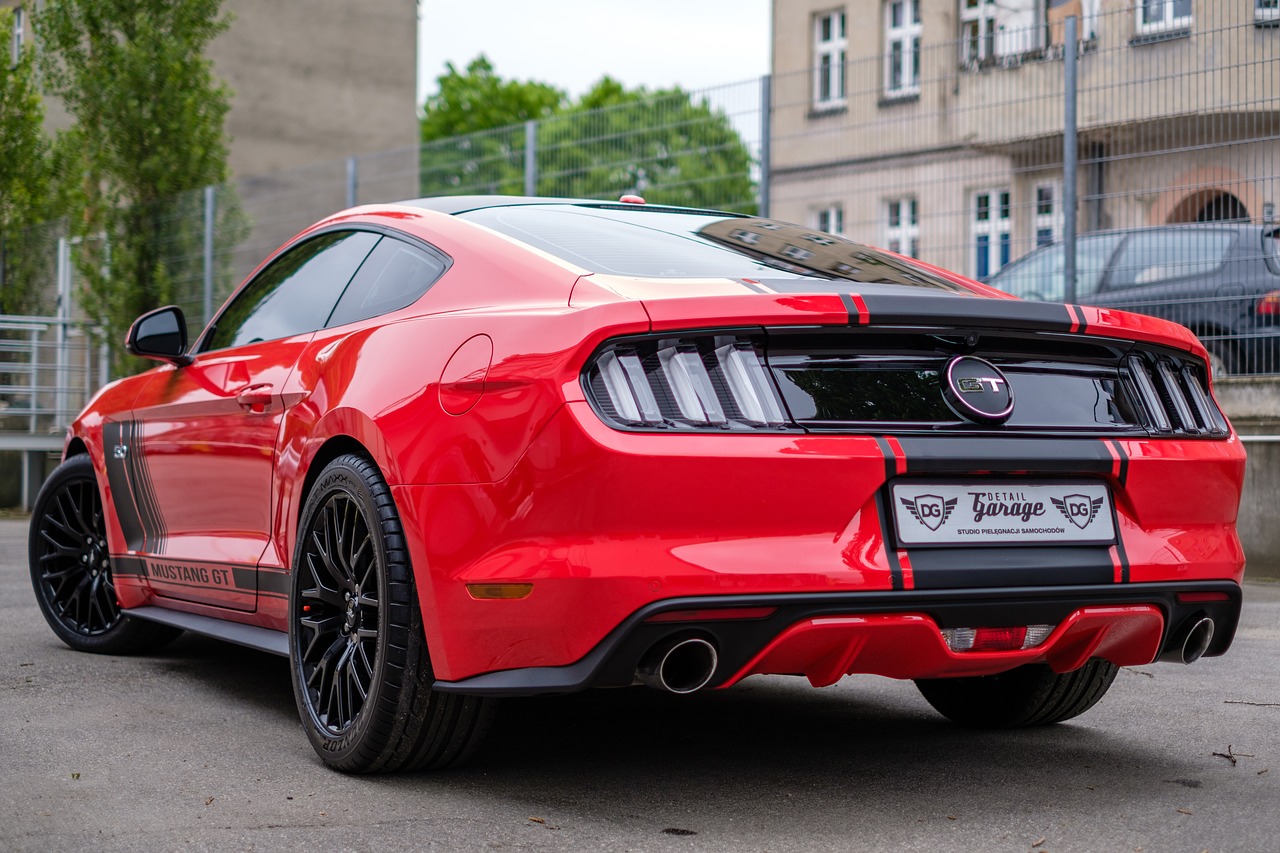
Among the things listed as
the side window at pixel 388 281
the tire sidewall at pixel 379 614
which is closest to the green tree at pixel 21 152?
the side window at pixel 388 281

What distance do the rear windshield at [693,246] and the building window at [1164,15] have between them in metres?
5.39

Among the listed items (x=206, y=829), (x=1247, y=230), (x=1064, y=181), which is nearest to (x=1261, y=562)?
(x=1247, y=230)

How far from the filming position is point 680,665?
10.5 ft

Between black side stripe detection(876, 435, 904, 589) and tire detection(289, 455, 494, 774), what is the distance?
3.19 ft

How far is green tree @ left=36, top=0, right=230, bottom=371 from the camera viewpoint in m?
16.7

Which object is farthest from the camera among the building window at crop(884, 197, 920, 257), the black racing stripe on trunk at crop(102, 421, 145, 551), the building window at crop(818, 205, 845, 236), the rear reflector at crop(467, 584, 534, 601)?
the building window at crop(884, 197, 920, 257)

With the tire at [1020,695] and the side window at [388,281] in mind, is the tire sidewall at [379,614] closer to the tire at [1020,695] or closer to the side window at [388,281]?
the side window at [388,281]

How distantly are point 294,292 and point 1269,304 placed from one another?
5.87 meters

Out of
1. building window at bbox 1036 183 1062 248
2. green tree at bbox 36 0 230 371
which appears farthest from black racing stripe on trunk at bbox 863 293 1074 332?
green tree at bbox 36 0 230 371

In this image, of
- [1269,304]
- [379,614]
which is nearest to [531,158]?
[1269,304]

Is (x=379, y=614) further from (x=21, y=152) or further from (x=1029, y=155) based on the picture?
(x=21, y=152)

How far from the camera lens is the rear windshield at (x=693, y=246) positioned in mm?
3633

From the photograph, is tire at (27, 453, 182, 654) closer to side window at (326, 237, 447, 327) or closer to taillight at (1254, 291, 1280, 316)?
side window at (326, 237, 447, 327)

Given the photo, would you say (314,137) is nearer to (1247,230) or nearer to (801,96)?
(801,96)
